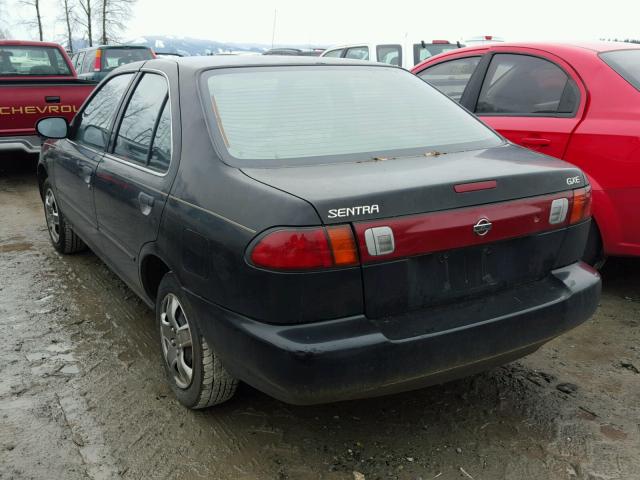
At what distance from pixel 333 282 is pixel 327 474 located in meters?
0.86

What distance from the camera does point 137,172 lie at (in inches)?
124

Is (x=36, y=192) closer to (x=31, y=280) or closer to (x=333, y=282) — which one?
(x=31, y=280)

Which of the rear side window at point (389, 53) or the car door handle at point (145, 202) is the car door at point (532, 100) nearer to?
the car door handle at point (145, 202)

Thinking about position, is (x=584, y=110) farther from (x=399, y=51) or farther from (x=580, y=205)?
(x=399, y=51)

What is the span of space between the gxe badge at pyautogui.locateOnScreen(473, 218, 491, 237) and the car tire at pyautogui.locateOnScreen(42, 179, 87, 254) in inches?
140

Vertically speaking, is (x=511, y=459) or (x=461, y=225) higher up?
(x=461, y=225)

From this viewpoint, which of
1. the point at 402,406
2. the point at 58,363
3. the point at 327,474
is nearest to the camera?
the point at 327,474

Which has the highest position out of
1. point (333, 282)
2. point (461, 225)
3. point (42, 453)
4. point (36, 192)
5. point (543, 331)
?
point (461, 225)

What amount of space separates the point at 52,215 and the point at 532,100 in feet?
12.7

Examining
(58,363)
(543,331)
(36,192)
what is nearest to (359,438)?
(543,331)

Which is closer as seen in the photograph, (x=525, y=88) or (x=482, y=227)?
(x=482, y=227)

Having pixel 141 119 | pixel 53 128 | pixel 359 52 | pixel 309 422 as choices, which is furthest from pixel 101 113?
pixel 359 52

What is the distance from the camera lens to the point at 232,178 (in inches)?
95.7

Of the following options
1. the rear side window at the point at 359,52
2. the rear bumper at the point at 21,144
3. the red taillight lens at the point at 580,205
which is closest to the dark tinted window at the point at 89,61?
the rear side window at the point at 359,52
